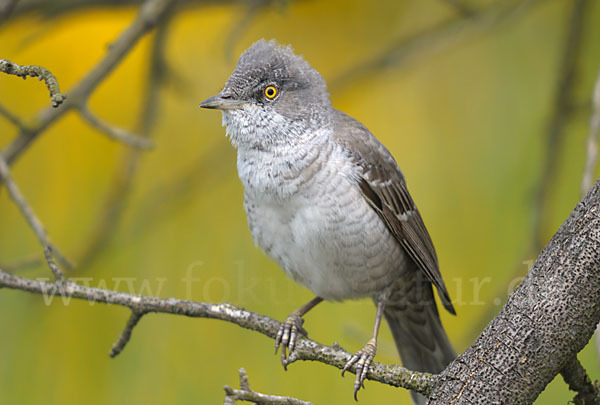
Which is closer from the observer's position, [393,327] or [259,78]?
[259,78]

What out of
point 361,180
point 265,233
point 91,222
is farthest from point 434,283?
point 91,222

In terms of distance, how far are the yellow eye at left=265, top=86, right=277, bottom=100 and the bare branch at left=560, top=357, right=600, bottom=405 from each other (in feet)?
4.14

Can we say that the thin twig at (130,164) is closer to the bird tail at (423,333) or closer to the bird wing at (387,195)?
the bird wing at (387,195)

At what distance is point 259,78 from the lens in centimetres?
223

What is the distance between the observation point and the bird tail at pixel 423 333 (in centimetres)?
243

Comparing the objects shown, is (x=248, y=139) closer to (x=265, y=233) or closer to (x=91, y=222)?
(x=265, y=233)

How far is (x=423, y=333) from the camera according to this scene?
2443 millimetres

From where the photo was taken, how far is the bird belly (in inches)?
82.0

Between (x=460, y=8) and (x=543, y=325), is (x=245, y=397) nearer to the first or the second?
(x=543, y=325)

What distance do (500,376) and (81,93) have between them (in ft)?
5.52

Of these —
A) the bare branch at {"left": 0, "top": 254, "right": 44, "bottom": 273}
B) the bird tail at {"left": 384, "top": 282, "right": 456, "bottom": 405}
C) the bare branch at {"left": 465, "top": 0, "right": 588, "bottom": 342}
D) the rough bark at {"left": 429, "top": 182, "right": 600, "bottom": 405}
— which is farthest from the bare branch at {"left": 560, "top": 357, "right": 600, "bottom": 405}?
the bare branch at {"left": 0, "top": 254, "right": 44, "bottom": 273}

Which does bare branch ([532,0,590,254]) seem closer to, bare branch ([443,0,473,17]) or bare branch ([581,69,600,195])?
bare branch ([443,0,473,17])

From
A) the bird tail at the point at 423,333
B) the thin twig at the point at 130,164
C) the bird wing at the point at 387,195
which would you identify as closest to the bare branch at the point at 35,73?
the bird wing at the point at 387,195

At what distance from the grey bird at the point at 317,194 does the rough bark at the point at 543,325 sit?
564 mm
